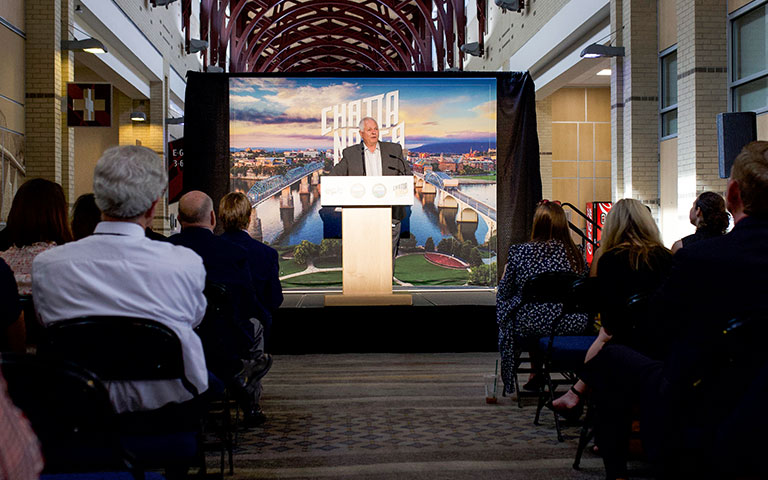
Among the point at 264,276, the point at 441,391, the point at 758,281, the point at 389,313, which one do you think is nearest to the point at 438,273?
the point at 389,313

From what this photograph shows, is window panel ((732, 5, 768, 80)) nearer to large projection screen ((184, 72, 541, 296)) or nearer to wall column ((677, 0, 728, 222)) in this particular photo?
wall column ((677, 0, 728, 222))

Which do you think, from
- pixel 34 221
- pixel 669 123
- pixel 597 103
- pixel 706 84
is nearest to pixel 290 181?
pixel 669 123

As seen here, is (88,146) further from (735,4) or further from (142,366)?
(142,366)

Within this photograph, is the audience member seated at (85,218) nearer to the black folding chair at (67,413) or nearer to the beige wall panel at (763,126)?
the black folding chair at (67,413)

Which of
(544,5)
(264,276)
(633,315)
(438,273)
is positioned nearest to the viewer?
(633,315)

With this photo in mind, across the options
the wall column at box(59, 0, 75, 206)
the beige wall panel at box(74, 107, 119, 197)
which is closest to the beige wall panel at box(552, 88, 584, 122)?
the beige wall panel at box(74, 107, 119, 197)

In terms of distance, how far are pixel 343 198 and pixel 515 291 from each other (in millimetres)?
2681

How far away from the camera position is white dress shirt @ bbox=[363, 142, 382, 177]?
9.80m

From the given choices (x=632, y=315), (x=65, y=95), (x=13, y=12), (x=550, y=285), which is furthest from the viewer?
(x=65, y=95)

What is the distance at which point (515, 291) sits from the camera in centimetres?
480

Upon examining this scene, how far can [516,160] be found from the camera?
9.64 metres

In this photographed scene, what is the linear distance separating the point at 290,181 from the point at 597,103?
10.0 meters

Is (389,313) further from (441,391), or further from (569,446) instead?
(569,446)

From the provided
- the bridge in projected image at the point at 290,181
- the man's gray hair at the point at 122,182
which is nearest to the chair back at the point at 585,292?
the man's gray hair at the point at 122,182
